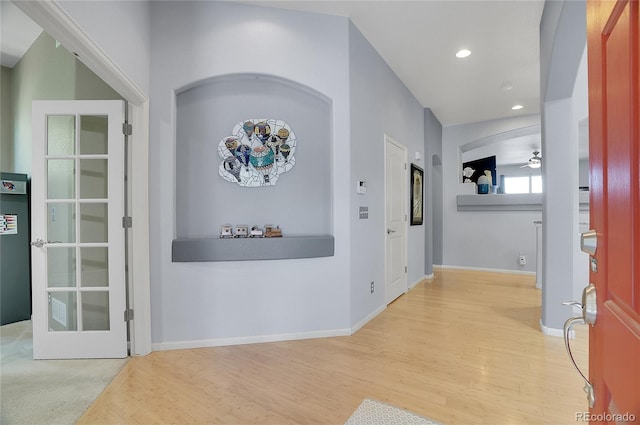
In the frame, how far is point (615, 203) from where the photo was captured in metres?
0.57

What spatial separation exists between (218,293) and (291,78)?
6.82 feet

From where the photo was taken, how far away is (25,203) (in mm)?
3416

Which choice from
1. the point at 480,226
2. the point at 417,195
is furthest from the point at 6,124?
the point at 480,226

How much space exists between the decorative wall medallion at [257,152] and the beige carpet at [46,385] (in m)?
1.80

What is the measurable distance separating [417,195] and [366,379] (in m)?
3.55

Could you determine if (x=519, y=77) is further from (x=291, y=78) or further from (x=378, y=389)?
(x=378, y=389)

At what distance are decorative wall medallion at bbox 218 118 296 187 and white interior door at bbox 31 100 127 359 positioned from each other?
0.86 m

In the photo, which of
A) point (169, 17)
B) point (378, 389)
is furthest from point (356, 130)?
point (378, 389)

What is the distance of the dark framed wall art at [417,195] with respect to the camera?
16.0 ft

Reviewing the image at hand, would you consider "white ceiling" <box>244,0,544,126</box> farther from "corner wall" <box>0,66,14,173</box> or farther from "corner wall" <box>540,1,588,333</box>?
"corner wall" <box>0,66,14,173</box>

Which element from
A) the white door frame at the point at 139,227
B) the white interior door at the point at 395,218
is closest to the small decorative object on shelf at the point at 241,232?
the white door frame at the point at 139,227

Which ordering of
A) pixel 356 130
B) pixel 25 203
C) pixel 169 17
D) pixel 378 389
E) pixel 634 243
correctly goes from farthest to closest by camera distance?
pixel 25 203 < pixel 356 130 < pixel 169 17 < pixel 378 389 < pixel 634 243

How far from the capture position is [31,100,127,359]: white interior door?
2.44 metres

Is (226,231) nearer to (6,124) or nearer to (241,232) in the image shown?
(241,232)
